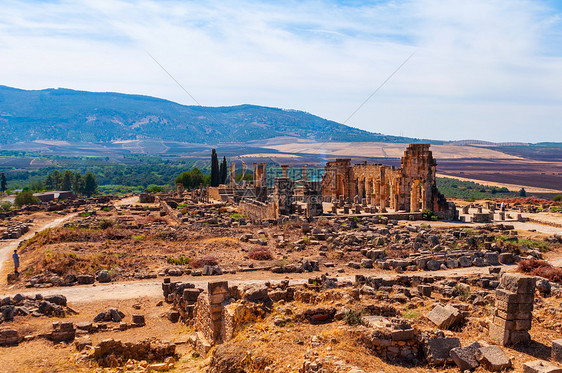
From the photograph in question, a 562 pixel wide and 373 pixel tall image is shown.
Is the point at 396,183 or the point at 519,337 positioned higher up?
the point at 396,183

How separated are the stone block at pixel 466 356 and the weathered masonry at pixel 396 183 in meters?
28.3

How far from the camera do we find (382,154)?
18162 centimetres

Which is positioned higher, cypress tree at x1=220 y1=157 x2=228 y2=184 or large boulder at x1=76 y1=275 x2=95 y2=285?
cypress tree at x1=220 y1=157 x2=228 y2=184

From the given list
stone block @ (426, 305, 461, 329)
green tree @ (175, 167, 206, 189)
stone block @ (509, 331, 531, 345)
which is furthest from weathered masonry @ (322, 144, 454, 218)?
green tree @ (175, 167, 206, 189)

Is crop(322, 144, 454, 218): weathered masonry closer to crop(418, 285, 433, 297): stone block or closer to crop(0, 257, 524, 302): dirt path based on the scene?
crop(0, 257, 524, 302): dirt path

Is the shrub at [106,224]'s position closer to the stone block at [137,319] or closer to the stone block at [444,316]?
the stone block at [137,319]

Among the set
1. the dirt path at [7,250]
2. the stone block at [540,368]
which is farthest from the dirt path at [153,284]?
the stone block at [540,368]

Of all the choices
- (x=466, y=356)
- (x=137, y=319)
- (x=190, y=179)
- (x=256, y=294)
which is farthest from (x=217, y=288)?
(x=190, y=179)

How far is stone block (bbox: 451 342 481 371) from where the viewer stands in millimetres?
9461

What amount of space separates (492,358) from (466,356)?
484 mm

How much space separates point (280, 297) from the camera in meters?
13.8

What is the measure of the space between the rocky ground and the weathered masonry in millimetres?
7695

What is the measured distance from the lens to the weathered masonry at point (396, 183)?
122 ft

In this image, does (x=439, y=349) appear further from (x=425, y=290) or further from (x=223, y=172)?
(x=223, y=172)
